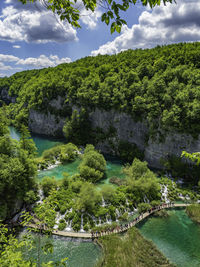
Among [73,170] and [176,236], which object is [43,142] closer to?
[73,170]

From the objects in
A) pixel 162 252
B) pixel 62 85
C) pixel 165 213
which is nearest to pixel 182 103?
pixel 165 213

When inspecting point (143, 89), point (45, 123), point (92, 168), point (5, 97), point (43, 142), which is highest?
point (143, 89)

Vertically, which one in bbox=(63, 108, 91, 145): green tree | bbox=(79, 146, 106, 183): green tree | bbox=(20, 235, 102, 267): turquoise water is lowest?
bbox=(20, 235, 102, 267): turquoise water

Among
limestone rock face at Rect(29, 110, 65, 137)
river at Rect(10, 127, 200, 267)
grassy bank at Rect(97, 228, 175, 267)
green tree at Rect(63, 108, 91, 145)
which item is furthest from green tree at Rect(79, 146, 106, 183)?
limestone rock face at Rect(29, 110, 65, 137)

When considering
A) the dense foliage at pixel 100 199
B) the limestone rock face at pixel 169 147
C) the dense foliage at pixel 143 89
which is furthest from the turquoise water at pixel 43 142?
the limestone rock face at pixel 169 147

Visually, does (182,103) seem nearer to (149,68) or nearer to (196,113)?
(196,113)

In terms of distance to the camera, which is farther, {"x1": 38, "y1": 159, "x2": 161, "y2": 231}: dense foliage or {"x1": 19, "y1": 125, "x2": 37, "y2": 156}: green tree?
{"x1": 19, "y1": 125, "x2": 37, "y2": 156}: green tree

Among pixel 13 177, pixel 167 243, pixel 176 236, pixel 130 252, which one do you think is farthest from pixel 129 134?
pixel 130 252

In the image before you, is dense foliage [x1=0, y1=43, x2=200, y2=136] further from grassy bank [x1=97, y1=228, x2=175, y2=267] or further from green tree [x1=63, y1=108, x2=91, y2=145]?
grassy bank [x1=97, y1=228, x2=175, y2=267]
